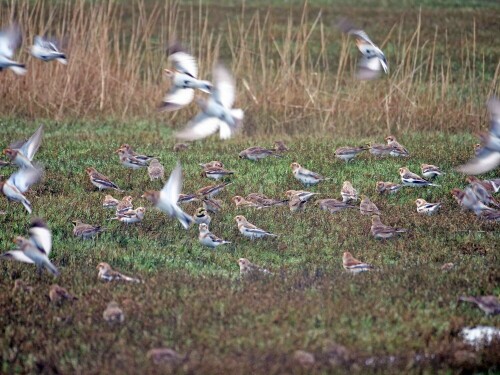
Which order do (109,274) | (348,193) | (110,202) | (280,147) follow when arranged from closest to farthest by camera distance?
(109,274), (110,202), (348,193), (280,147)

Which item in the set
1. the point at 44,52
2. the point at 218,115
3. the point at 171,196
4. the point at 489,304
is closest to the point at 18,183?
the point at 44,52

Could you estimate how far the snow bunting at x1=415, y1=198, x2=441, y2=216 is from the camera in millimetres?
11648

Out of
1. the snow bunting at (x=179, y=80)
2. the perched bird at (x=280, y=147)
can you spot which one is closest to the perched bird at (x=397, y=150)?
the perched bird at (x=280, y=147)

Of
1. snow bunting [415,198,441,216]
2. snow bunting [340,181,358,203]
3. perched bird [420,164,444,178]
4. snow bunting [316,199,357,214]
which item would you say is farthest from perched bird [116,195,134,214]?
perched bird [420,164,444,178]

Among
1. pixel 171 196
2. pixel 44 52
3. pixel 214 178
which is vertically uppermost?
pixel 44 52

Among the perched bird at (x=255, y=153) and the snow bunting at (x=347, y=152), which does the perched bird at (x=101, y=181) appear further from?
the snow bunting at (x=347, y=152)

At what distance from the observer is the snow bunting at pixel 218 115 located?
11695mm

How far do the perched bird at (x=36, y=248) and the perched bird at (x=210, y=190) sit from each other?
3448 millimetres

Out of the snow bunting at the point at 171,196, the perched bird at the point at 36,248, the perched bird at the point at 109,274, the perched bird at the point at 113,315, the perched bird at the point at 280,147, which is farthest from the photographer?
the perched bird at the point at 280,147

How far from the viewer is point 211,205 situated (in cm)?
1188

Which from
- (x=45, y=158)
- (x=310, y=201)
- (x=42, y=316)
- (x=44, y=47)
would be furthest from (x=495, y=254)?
(x=45, y=158)

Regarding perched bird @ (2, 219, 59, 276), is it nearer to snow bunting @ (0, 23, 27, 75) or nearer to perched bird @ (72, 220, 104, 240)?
perched bird @ (72, 220, 104, 240)

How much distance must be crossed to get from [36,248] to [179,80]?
3521 millimetres

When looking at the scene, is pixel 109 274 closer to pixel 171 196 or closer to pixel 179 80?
pixel 171 196
